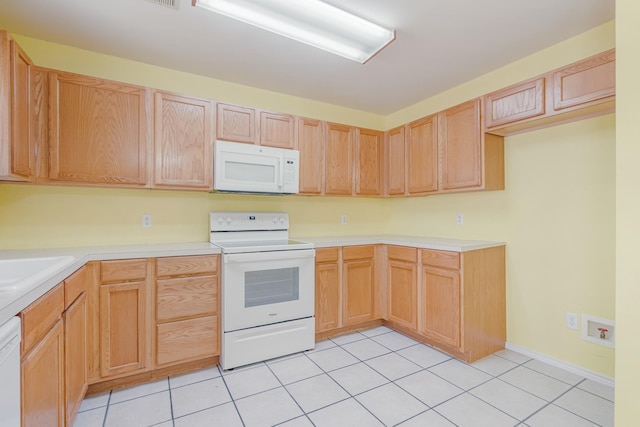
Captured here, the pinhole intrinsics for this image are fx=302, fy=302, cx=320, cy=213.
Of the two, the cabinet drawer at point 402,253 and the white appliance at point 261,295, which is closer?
the white appliance at point 261,295

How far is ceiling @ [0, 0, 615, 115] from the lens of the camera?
1.84m

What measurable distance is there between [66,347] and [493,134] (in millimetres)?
3153

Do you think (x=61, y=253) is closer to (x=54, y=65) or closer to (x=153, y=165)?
(x=153, y=165)

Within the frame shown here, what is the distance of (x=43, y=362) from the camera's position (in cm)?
118

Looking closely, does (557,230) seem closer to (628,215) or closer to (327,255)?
(628,215)

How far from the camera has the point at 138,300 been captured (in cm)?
204

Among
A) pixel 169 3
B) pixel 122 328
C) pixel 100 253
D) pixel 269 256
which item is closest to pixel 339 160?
pixel 269 256

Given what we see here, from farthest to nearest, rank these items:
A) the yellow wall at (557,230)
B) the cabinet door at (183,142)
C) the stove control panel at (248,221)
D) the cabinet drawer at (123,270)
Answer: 1. the stove control panel at (248,221)
2. the cabinet door at (183,142)
3. the yellow wall at (557,230)
4. the cabinet drawer at (123,270)

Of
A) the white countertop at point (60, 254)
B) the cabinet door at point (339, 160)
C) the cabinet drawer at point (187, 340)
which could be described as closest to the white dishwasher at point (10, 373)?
the white countertop at point (60, 254)

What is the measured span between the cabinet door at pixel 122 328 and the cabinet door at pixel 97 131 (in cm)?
78

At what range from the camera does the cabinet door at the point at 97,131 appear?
2.01 metres

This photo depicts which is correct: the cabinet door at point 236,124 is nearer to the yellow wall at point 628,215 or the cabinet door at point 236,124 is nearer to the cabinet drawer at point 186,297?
the cabinet drawer at point 186,297

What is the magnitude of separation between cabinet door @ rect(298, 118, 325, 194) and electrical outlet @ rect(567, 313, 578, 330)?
222cm

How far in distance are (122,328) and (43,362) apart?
2.90 ft
